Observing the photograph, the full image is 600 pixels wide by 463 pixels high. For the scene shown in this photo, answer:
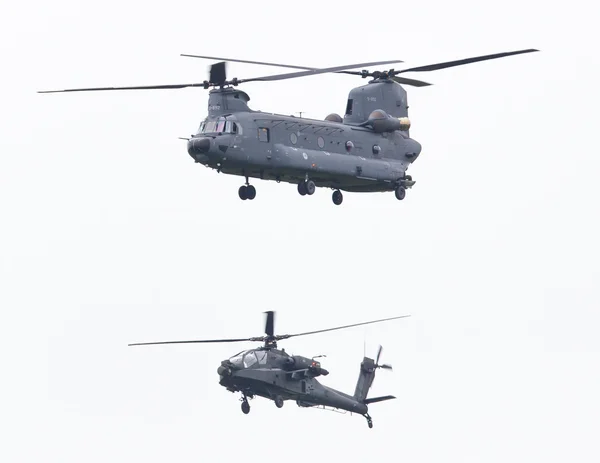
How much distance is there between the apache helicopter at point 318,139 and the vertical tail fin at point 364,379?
1447cm

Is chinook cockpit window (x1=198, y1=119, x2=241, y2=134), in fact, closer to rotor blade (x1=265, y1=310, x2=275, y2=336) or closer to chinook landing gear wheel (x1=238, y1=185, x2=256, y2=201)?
chinook landing gear wheel (x1=238, y1=185, x2=256, y2=201)

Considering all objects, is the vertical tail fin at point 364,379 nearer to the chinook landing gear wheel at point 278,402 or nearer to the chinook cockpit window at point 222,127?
the chinook landing gear wheel at point 278,402

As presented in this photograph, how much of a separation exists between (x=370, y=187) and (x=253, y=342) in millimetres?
11358

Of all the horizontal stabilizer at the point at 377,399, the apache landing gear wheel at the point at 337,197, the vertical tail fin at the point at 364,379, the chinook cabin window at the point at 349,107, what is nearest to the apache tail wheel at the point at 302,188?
the apache landing gear wheel at the point at 337,197

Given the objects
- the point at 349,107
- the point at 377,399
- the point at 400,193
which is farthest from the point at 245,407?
the point at 349,107

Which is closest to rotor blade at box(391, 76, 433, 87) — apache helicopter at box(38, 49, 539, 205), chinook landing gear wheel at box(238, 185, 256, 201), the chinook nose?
apache helicopter at box(38, 49, 539, 205)

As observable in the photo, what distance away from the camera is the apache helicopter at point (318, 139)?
2450 inches

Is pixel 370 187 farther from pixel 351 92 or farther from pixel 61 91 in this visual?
pixel 61 91

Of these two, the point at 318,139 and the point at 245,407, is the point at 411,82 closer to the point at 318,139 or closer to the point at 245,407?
the point at 318,139

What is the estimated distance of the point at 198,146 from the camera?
6159cm

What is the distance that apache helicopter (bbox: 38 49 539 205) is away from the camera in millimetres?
62219

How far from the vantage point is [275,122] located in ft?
211

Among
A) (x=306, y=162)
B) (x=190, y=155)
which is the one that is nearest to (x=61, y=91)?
(x=190, y=155)

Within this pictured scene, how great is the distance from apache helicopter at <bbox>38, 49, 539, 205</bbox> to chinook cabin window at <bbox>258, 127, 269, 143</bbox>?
3 cm
